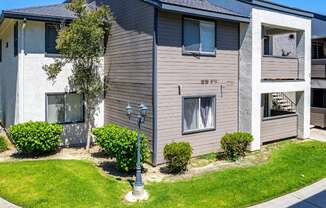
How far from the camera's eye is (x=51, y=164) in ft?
44.4

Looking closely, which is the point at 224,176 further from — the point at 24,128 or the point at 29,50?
the point at 29,50

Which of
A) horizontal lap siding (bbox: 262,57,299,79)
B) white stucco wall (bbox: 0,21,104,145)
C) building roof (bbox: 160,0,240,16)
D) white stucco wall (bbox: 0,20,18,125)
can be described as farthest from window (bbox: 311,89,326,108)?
white stucco wall (bbox: 0,20,18,125)

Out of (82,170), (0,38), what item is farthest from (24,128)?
(0,38)

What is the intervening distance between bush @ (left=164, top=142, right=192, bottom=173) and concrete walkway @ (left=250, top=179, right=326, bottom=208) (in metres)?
3.58

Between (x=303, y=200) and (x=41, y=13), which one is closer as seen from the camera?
(x=303, y=200)

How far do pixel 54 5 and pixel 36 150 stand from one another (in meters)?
7.94

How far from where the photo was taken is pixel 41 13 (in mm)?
16375

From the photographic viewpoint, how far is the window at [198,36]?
15.1 metres

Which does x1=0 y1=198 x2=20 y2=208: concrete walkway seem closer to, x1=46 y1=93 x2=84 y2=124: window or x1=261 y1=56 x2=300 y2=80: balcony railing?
x1=46 y1=93 x2=84 y2=124: window

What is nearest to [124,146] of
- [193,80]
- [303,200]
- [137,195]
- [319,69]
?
[137,195]

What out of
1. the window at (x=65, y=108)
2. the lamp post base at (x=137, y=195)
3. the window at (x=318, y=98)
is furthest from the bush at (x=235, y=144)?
the window at (x=318, y=98)

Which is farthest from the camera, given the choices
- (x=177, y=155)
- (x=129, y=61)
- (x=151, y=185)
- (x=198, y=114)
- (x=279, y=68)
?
(x=279, y=68)

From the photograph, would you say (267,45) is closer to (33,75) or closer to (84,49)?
(84,49)

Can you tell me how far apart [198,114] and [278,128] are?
550 cm
